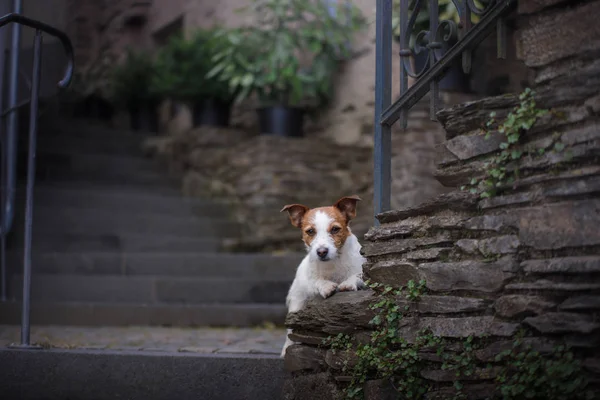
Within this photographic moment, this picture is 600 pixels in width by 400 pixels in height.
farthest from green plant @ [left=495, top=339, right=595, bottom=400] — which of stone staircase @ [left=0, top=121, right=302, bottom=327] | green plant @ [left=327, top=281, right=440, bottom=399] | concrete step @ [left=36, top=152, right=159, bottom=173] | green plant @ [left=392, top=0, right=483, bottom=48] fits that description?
concrete step @ [left=36, top=152, right=159, bottom=173]

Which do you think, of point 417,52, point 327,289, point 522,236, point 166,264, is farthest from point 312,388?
point 166,264

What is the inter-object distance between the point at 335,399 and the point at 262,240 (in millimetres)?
4177

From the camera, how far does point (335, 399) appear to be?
3.15m

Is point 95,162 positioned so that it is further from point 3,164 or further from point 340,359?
point 340,359

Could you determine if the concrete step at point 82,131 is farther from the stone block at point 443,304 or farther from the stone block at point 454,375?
the stone block at point 454,375

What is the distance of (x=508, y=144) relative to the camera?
8.58 feet

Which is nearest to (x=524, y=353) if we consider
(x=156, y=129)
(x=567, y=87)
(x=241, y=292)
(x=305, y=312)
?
(x=567, y=87)

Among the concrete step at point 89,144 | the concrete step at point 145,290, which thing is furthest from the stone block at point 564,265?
the concrete step at point 89,144

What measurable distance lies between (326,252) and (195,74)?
565 centimetres

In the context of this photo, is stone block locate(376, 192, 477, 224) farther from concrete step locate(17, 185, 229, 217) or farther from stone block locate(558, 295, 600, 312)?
concrete step locate(17, 185, 229, 217)

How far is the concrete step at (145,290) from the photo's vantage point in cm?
589

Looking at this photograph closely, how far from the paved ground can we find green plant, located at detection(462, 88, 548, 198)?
175 cm

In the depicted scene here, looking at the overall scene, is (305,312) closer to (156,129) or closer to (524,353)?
(524,353)

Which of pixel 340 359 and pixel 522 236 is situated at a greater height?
pixel 522 236
